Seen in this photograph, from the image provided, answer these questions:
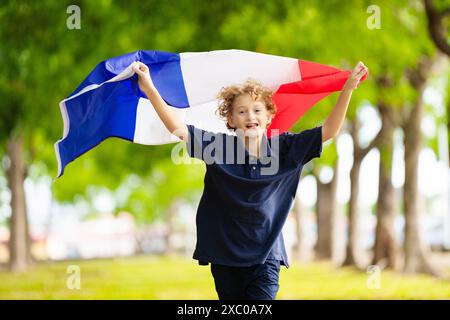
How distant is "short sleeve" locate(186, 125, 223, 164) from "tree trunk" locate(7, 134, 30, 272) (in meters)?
19.5

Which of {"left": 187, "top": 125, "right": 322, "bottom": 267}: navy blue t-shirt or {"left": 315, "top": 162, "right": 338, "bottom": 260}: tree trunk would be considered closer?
{"left": 187, "top": 125, "right": 322, "bottom": 267}: navy blue t-shirt

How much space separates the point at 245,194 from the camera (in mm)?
4570

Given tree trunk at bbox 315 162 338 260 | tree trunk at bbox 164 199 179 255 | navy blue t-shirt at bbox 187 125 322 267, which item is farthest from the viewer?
tree trunk at bbox 164 199 179 255

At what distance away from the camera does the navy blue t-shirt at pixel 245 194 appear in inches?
179

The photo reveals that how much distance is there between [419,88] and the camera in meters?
18.2

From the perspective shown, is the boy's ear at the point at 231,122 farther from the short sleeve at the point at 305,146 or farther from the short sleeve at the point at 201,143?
the short sleeve at the point at 305,146

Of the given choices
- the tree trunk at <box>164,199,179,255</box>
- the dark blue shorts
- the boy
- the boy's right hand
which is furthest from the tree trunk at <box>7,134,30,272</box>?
the tree trunk at <box>164,199,179,255</box>

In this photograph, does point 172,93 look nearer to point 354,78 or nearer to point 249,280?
point 354,78

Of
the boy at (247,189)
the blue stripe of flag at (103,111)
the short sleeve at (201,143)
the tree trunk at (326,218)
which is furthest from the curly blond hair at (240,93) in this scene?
the tree trunk at (326,218)

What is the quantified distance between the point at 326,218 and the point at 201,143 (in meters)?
24.0

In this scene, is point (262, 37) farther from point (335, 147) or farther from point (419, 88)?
point (335, 147)

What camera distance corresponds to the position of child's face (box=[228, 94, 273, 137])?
4.76 meters

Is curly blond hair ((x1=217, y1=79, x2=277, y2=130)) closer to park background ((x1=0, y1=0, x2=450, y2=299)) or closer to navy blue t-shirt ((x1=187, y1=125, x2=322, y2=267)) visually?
navy blue t-shirt ((x1=187, y1=125, x2=322, y2=267))

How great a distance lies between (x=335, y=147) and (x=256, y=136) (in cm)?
1969
